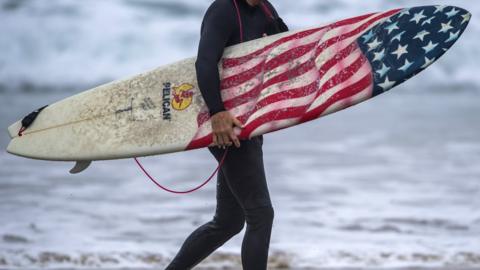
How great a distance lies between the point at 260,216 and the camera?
386 centimetres

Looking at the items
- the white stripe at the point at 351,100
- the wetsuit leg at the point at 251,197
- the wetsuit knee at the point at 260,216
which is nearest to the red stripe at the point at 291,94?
the white stripe at the point at 351,100

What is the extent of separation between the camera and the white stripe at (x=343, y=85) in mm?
4102

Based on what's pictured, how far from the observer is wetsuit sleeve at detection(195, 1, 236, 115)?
3.79 m

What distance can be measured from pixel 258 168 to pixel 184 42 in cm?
2175

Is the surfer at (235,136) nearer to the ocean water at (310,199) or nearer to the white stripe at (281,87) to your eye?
the white stripe at (281,87)

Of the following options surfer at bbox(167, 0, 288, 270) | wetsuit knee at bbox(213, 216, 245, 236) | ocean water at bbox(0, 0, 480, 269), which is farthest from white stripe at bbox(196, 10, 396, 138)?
ocean water at bbox(0, 0, 480, 269)

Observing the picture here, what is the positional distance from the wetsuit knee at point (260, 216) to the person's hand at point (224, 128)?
278 mm

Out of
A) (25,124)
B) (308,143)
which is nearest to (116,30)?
(308,143)

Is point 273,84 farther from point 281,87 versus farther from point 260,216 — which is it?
point 260,216

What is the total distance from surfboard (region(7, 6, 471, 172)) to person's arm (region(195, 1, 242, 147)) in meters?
0.14

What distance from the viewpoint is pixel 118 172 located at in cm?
974

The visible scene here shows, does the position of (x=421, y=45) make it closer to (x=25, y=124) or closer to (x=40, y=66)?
(x=25, y=124)

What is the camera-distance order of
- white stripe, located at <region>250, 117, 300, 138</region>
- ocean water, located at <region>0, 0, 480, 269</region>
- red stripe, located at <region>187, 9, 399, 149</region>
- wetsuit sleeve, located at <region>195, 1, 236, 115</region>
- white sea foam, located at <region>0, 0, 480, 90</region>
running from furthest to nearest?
white sea foam, located at <region>0, 0, 480, 90</region>, ocean water, located at <region>0, 0, 480, 269</region>, red stripe, located at <region>187, 9, 399, 149</region>, white stripe, located at <region>250, 117, 300, 138</region>, wetsuit sleeve, located at <region>195, 1, 236, 115</region>

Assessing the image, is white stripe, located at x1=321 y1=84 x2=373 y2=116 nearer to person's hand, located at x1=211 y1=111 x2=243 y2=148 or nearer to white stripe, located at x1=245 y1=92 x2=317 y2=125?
white stripe, located at x1=245 y1=92 x2=317 y2=125
